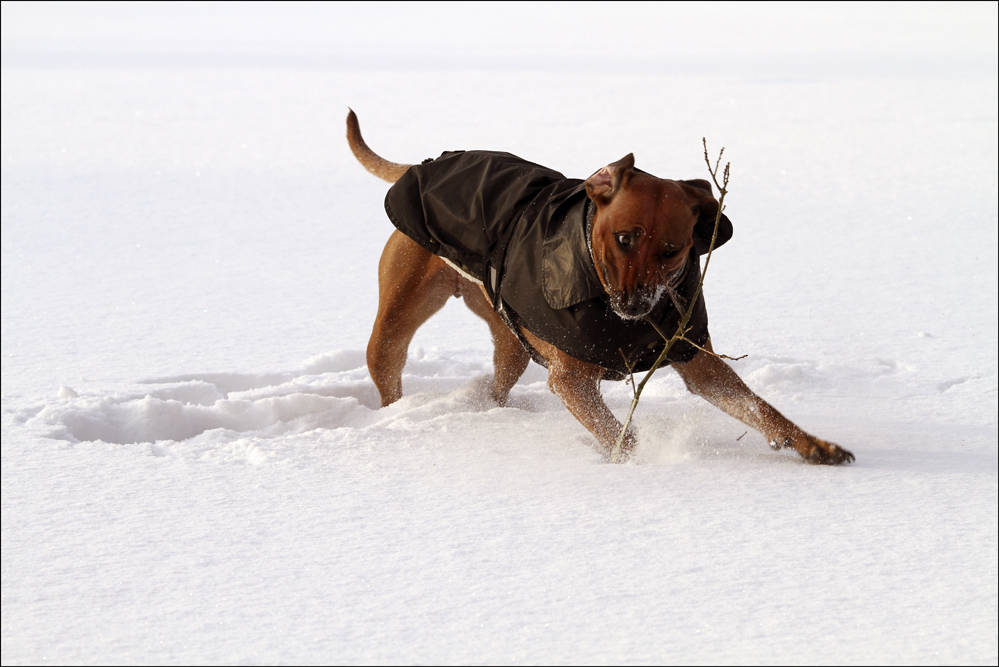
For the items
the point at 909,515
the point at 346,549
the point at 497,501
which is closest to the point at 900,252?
the point at 909,515

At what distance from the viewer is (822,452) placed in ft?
10.8

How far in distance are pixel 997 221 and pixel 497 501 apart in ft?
19.1

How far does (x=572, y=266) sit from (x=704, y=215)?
480mm

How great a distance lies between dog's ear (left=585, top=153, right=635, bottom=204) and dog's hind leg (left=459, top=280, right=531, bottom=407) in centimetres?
121

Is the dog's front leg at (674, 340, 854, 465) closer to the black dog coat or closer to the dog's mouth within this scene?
the black dog coat

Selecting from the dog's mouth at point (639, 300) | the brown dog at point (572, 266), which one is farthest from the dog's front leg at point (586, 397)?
the dog's mouth at point (639, 300)

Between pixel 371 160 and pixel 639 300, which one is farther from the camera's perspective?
pixel 371 160

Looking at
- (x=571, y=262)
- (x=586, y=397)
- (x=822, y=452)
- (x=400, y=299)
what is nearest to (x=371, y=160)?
Answer: (x=400, y=299)

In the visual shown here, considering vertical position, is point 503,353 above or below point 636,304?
below

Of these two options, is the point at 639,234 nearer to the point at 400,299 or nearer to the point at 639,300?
the point at 639,300

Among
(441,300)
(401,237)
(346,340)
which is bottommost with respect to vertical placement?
(346,340)

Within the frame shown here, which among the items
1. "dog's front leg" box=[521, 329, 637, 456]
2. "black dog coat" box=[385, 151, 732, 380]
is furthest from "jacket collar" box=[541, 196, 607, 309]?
"dog's front leg" box=[521, 329, 637, 456]

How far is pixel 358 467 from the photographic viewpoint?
3324 mm

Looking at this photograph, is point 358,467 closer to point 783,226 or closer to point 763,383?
point 763,383
